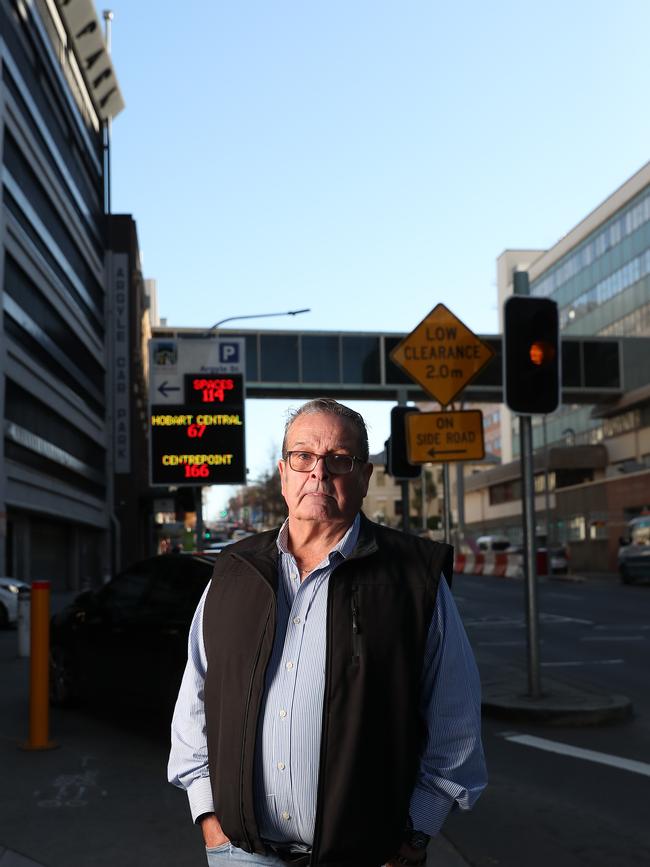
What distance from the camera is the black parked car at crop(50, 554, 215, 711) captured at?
814cm

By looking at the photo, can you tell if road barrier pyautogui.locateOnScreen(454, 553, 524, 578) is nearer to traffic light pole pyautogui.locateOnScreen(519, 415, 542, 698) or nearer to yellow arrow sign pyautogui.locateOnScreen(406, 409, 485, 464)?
yellow arrow sign pyautogui.locateOnScreen(406, 409, 485, 464)

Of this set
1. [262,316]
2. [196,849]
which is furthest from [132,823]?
[262,316]

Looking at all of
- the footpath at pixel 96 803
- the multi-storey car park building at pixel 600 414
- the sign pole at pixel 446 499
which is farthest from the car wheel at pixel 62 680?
the multi-storey car park building at pixel 600 414

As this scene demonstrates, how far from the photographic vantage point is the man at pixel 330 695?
8.10 ft

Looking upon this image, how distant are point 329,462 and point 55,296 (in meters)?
39.5

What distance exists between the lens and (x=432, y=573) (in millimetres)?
2621

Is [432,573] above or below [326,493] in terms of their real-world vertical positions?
below

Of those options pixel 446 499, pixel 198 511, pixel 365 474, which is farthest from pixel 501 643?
pixel 365 474

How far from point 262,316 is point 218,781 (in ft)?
92.7

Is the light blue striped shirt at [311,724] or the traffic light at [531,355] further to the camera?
the traffic light at [531,355]

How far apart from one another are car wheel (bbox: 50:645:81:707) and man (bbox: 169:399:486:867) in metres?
7.31

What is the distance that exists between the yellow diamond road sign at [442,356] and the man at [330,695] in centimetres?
792

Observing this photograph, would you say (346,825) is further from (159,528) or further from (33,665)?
(159,528)

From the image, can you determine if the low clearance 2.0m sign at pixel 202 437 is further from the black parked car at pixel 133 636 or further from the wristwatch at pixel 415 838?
the wristwatch at pixel 415 838
